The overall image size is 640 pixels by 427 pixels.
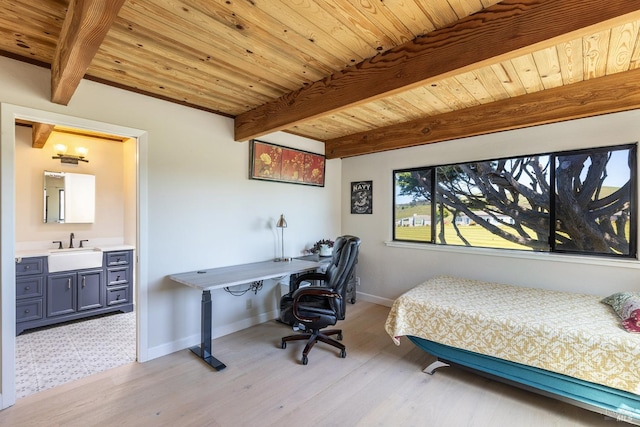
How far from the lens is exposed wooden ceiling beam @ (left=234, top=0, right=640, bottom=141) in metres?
1.31

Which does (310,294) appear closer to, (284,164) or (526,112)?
(284,164)

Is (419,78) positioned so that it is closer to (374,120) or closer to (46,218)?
(374,120)

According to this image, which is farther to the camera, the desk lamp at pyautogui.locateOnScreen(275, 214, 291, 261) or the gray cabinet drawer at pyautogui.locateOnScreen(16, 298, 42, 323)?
the desk lamp at pyautogui.locateOnScreen(275, 214, 291, 261)

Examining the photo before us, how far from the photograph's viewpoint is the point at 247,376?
2.37 m

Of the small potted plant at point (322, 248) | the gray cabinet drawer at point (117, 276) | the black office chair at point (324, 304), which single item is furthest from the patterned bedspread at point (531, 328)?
the gray cabinet drawer at point (117, 276)

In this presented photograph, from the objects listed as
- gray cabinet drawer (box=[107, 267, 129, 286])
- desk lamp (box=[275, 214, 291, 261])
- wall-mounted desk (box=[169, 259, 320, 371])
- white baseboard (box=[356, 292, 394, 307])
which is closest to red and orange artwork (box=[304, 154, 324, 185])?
desk lamp (box=[275, 214, 291, 261])

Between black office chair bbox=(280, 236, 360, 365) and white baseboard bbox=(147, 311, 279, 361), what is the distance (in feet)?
2.29

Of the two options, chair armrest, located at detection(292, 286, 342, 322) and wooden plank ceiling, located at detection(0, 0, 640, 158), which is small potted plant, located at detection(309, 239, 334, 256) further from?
wooden plank ceiling, located at detection(0, 0, 640, 158)

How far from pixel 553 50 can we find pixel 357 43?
130 centimetres

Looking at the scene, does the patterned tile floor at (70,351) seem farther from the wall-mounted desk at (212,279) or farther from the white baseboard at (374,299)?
the white baseboard at (374,299)

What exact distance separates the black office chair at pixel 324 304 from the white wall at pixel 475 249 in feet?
4.80

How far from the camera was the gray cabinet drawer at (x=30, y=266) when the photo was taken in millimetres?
3139

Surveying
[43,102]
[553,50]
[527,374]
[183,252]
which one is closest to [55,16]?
[43,102]

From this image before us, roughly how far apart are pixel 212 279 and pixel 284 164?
5.81 ft
